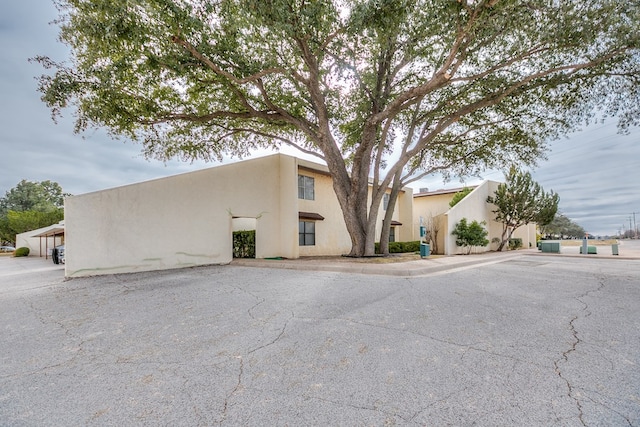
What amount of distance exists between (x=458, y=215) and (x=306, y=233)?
9369mm

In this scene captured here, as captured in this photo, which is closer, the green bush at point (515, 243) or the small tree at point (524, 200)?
the small tree at point (524, 200)

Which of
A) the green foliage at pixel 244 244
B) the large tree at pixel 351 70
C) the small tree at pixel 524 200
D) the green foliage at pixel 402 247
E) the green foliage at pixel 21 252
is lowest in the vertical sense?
the green foliage at pixel 21 252

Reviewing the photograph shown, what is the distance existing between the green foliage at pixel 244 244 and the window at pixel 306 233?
2.59 metres

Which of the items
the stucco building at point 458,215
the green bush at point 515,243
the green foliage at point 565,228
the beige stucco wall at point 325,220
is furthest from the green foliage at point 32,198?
the green foliage at point 565,228

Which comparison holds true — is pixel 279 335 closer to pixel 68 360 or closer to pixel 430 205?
pixel 68 360

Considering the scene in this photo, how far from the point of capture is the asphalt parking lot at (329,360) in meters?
2.20

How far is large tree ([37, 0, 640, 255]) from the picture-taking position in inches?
295

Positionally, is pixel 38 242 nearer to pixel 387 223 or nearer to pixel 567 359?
pixel 387 223

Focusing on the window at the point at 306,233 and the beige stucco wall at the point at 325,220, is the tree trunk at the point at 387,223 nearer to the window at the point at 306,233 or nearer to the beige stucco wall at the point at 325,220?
the beige stucco wall at the point at 325,220

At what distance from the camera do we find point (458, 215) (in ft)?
58.6

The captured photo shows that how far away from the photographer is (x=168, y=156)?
1370 cm

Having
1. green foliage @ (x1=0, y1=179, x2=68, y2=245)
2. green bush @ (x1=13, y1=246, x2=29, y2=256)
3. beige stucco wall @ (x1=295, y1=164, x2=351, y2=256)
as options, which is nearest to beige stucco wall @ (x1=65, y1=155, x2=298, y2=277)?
beige stucco wall @ (x1=295, y1=164, x2=351, y2=256)

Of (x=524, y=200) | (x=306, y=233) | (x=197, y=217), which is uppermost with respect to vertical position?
(x=524, y=200)

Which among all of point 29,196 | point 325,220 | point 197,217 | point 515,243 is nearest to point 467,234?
point 515,243
